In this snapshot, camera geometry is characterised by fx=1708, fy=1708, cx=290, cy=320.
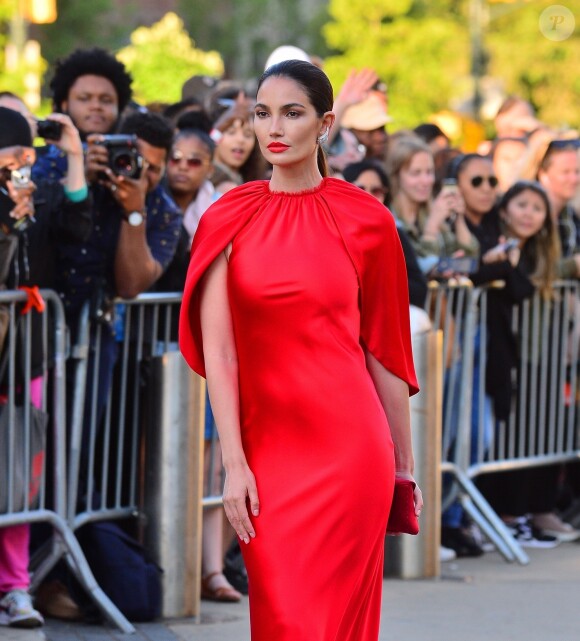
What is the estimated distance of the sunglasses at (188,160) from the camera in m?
8.14

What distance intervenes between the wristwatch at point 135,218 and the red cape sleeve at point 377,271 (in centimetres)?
239

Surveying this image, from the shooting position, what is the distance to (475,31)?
3612 cm

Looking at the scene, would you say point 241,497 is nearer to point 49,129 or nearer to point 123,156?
point 49,129

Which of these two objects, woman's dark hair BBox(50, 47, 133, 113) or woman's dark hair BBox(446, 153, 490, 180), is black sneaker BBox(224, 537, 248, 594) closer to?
woman's dark hair BBox(50, 47, 133, 113)

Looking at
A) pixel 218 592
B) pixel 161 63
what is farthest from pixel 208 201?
pixel 161 63

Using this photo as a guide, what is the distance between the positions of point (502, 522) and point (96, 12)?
32469mm

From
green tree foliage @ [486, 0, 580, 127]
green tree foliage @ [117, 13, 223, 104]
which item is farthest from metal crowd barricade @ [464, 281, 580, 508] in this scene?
green tree foliage @ [486, 0, 580, 127]

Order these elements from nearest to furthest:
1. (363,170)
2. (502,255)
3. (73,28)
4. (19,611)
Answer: (19,611) → (363,170) → (502,255) → (73,28)

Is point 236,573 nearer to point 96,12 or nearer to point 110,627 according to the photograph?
point 110,627

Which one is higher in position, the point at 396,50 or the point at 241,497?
the point at 396,50

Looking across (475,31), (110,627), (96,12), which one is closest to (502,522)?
(110,627)

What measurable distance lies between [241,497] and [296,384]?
1.14 feet

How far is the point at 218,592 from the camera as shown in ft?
25.4

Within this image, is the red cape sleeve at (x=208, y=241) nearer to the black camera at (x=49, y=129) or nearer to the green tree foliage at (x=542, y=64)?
the black camera at (x=49, y=129)
